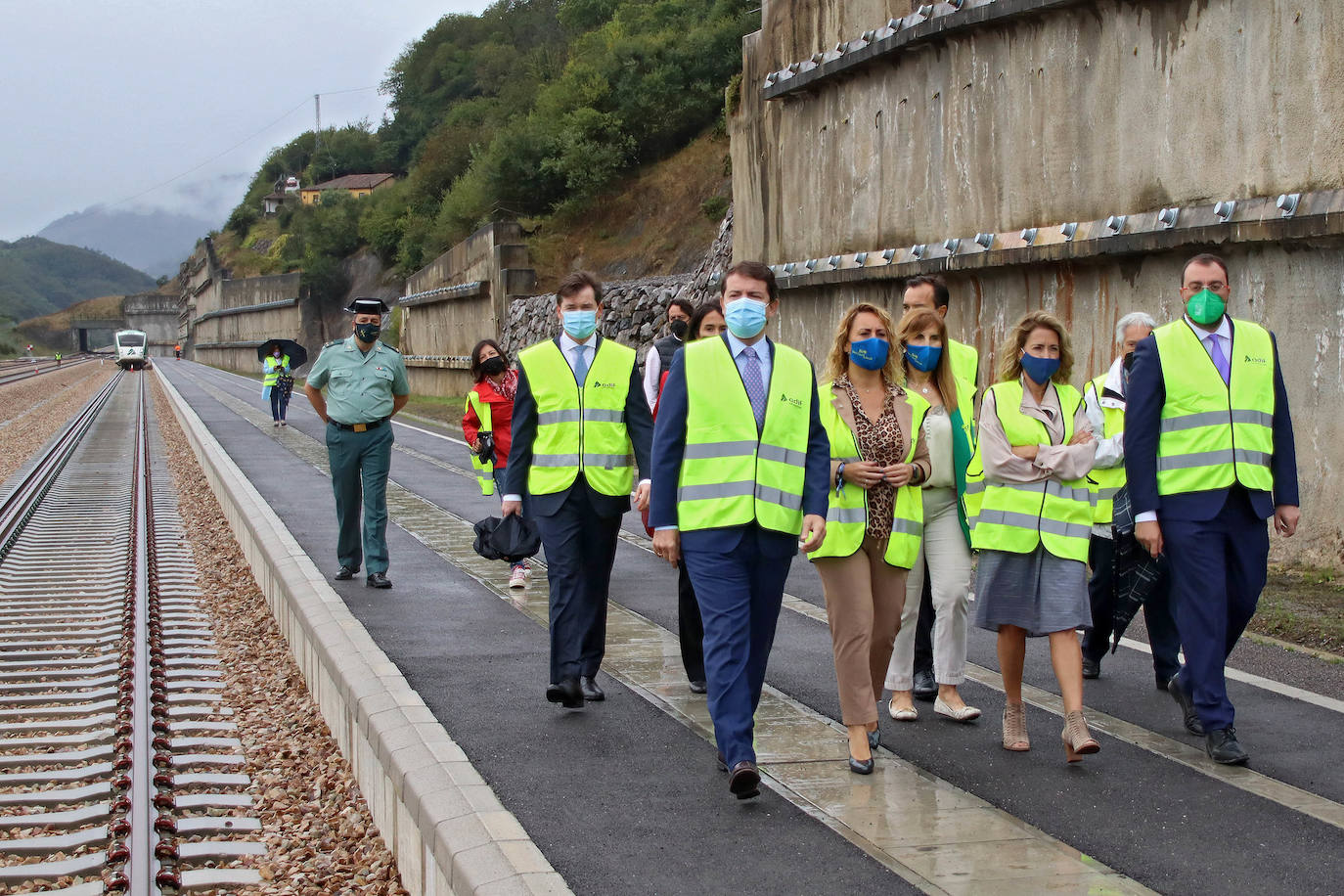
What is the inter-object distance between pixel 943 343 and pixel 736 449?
1584 mm

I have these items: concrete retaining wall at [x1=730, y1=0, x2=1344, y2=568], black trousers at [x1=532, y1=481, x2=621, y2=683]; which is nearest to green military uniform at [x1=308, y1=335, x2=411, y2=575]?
black trousers at [x1=532, y1=481, x2=621, y2=683]

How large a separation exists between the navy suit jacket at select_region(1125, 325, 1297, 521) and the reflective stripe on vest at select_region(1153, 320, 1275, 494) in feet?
0.11

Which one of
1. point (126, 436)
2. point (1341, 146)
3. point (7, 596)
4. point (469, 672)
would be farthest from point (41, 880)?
point (126, 436)

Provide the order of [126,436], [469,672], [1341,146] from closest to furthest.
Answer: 1. [469,672]
2. [1341,146]
3. [126,436]

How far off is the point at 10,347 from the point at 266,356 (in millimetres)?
110946

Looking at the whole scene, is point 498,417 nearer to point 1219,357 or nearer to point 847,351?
point 847,351

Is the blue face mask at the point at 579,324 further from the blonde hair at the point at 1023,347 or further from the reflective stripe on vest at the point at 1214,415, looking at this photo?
the reflective stripe on vest at the point at 1214,415

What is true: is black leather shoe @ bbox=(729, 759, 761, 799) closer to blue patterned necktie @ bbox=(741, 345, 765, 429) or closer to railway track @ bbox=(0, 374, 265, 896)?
blue patterned necktie @ bbox=(741, 345, 765, 429)

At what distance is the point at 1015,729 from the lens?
6.64 metres

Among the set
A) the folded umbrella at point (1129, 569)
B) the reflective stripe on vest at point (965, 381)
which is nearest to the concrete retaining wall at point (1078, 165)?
the folded umbrella at point (1129, 569)

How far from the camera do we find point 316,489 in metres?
18.8

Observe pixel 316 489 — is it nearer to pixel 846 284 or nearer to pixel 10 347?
pixel 846 284

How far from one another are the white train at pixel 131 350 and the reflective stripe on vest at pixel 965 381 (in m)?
91.2

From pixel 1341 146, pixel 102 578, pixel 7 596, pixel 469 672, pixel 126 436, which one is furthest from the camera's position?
pixel 126 436
